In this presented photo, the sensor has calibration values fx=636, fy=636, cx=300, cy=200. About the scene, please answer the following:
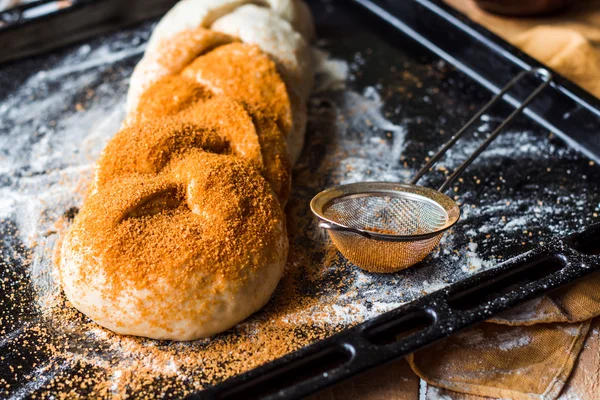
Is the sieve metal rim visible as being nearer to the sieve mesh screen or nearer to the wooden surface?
the sieve mesh screen

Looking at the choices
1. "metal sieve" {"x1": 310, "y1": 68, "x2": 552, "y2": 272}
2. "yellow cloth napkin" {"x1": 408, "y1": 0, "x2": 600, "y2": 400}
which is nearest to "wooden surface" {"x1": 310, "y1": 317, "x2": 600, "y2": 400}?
"yellow cloth napkin" {"x1": 408, "y1": 0, "x2": 600, "y2": 400}

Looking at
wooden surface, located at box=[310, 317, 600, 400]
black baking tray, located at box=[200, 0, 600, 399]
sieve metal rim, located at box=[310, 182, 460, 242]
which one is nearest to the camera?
black baking tray, located at box=[200, 0, 600, 399]

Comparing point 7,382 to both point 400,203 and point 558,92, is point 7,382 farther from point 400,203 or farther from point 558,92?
point 558,92

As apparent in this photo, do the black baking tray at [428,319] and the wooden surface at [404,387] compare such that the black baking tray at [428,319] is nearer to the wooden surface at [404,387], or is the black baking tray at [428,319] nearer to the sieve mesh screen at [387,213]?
the wooden surface at [404,387]

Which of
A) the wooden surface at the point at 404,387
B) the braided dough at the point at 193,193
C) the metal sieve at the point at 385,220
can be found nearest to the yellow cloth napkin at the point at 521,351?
the wooden surface at the point at 404,387

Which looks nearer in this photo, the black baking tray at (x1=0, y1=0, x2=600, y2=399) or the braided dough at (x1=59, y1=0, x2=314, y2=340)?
the black baking tray at (x1=0, y1=0, x2=600, y2=399)

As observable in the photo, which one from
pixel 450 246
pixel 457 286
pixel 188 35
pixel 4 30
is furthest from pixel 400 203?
pixel 4 30

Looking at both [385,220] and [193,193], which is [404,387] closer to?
[385,220]
